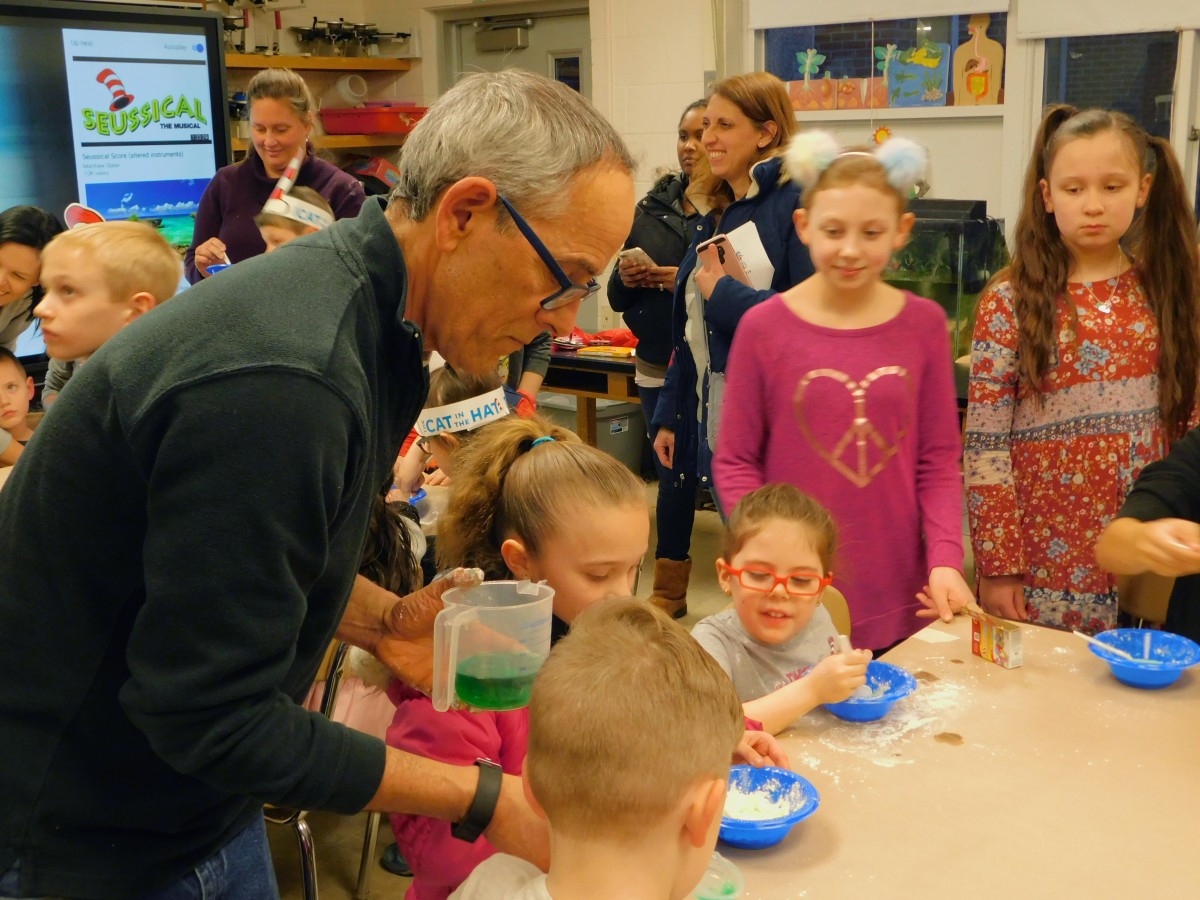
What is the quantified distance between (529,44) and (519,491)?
588 centimetres

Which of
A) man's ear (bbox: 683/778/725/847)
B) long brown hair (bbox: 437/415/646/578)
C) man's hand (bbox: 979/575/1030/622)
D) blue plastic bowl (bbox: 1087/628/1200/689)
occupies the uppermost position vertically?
long brown hair (bbox: 437/415/646/578)

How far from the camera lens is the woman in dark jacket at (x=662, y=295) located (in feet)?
13.9

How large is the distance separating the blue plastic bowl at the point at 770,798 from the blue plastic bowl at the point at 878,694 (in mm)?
212

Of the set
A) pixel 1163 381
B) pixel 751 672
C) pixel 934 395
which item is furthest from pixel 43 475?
pixel 1163 381

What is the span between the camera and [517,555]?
1777mm

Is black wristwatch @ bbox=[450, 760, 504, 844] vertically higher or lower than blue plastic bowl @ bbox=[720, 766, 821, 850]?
higher

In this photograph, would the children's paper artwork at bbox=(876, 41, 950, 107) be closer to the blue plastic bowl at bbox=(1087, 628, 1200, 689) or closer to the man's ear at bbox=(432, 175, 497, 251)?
the blue plastic bowl at bbox=(1087, 628, 1200, 689)

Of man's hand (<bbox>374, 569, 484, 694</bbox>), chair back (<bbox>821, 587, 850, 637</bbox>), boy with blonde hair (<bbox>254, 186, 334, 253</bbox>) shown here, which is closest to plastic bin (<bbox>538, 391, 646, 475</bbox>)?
boy with blonde hair (<bbox>254, 186, 334, 253</bbox>)

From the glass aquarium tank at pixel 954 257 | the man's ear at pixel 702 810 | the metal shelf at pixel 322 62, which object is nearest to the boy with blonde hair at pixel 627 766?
the man's ear at pixel 702 810

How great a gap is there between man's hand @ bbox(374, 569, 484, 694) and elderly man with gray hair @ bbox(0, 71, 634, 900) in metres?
0.25

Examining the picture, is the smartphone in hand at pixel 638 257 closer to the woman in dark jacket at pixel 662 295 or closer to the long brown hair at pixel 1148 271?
the woman in dark jacket at pixel 662 295

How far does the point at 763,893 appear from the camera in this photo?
128 centimetres

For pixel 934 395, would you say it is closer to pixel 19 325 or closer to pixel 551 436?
pixel 551 436

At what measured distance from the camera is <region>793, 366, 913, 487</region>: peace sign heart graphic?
7.32 ft
